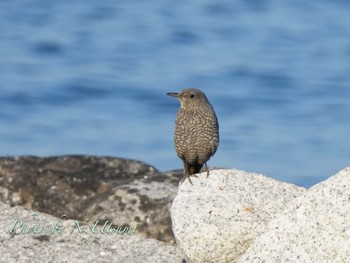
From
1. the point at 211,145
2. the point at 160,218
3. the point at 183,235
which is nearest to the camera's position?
the point at 183,235

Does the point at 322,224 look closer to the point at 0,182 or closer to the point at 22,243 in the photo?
the point at 22,243

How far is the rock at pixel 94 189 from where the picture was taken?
10.6 metres

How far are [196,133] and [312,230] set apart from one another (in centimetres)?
163

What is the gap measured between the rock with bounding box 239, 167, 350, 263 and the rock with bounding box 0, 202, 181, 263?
1.44 m

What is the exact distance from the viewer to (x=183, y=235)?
8938mm

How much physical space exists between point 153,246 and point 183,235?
3.47 ft

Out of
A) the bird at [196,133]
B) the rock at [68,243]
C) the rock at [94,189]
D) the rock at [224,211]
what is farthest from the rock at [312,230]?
the rock at [94,189]

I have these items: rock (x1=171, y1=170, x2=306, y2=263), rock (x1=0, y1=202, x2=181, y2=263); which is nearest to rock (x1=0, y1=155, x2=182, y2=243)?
rock (x1=0, y1=202, x2=181, y2=263)

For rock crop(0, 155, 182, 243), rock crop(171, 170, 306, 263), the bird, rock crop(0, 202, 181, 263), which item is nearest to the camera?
rock crop(171, 170, 306, 263)

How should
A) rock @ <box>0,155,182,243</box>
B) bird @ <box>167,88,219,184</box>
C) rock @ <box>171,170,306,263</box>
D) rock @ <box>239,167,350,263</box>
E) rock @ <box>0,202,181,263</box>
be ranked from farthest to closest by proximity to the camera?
1. rock @ <box>0,155,182,243</box>
2. bird @ <box>167,88,219,184</box>
3. rock @ <box>0,202,181,263</box>
4. rock @ <box>171,170,306,263</box>
5. rock @ <box>239,167,350,263</box>

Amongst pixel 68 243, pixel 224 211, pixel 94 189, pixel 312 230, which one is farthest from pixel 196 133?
pixel 94 189

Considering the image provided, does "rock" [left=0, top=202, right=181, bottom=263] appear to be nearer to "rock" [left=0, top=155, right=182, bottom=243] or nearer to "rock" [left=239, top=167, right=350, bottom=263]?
"rock" [left=0, top=155, right=182, bottom=243]

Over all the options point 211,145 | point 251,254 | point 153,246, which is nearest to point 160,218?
point 153,246

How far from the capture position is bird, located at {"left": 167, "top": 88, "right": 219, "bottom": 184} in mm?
9531
